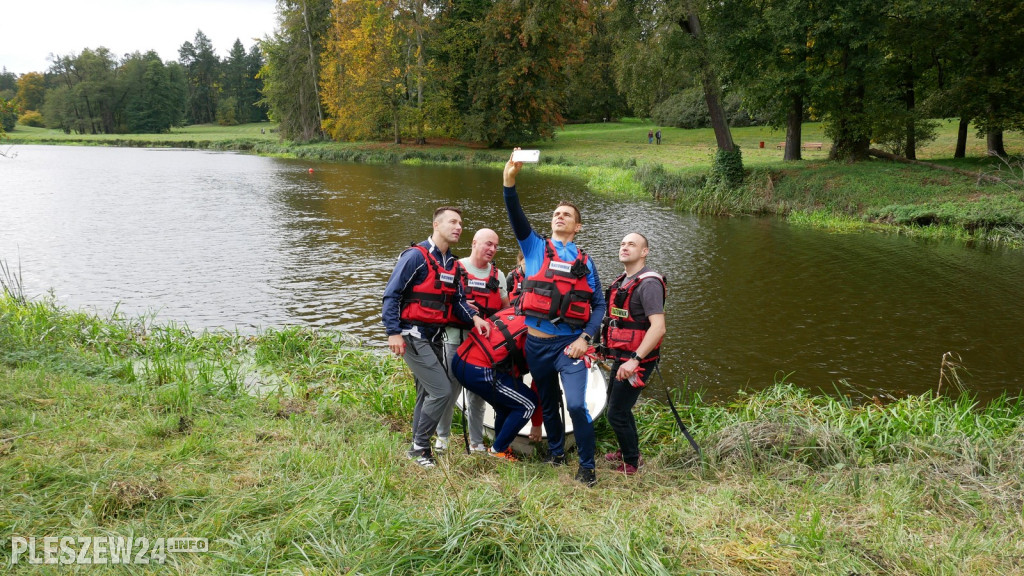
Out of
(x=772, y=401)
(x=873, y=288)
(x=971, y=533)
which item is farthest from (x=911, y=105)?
(x=971, y=533)

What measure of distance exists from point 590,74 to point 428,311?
61.3 meters

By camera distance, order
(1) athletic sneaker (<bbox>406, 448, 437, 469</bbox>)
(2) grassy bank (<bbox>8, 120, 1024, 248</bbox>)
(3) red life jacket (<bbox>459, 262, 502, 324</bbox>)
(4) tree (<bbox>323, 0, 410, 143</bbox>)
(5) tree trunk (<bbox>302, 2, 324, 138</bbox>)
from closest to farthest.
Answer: (1) athletic sneaker (<bbox>406, 448, 437, 469</bbox>) < (3) red life jacket (<bbox>459, 262, 502, 324</bbox>) < (2) grassy bank (<bbox>8, 120, 1024, 248</bbox>) < (4) tree (<bbox>323, 0, 410, 143</bbox>) < (5) tree trunk (<bbox>302, 2, 324, 138</bbox>)

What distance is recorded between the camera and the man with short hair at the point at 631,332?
15.3 ft

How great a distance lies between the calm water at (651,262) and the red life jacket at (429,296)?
168 inches

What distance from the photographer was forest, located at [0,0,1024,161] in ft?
68.2

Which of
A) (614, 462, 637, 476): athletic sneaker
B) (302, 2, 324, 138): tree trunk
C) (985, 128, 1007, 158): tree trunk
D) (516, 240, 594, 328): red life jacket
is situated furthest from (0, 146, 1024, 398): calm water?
(302, 2, 324, 138): tree trunk

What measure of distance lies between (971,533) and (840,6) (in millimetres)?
21253

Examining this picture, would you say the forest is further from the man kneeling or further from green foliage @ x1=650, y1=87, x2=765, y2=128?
the man kneeling

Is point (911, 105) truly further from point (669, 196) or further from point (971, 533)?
point (971, 533)

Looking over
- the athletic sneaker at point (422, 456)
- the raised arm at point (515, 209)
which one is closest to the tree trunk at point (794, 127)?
the raised arm at point (515, 209)

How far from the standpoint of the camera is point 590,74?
61.8 m

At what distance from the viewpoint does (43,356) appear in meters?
6.80

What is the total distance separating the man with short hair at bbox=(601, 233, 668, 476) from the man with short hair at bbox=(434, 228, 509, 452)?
1013 millimetres

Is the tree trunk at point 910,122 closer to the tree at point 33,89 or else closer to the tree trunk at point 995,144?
the tree trunk at point 995,144
